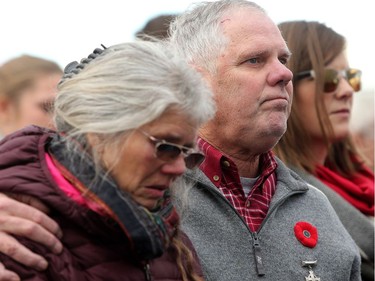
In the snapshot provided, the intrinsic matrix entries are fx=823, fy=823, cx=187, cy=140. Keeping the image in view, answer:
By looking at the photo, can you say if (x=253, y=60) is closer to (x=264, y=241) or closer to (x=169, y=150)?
(x=264, y=241)

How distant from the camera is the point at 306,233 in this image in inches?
128

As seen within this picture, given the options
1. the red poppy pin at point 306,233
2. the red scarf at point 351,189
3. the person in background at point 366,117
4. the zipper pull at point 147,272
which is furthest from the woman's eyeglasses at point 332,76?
the person in background at point 366,117

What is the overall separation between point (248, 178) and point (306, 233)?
323 mm

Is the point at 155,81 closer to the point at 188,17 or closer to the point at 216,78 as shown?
the point at 216,78

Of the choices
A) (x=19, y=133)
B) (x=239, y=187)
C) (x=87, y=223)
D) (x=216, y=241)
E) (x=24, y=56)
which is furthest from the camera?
(x=24, y=56)

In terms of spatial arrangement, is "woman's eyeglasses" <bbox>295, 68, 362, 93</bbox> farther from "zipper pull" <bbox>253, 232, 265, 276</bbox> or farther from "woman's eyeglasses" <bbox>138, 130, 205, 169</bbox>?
"woman's eyeglasses" <bbox>138, 130, 205, 169</bbox>

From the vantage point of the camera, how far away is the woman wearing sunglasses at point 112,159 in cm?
226

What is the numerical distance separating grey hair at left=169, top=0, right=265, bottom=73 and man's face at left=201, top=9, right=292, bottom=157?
1.6 inches

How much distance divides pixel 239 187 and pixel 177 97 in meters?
0.96

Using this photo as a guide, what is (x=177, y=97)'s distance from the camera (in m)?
2.38

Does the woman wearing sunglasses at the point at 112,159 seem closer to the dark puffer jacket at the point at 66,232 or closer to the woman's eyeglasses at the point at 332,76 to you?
the dark puffer jacket at the point at 66,232

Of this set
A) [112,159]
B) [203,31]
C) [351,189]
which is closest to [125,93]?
[112,159]

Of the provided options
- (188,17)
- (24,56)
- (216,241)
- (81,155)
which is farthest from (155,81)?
(24,56)

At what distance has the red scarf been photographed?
4570 millimetres
